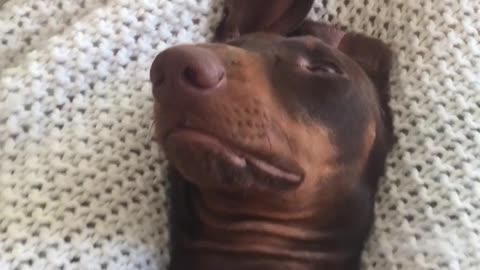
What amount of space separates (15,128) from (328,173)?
0.43 metres

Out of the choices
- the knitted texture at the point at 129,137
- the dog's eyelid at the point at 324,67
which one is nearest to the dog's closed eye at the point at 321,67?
the dog's eyelid at the point at 324,67

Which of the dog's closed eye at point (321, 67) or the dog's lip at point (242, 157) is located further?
the dog's closed eye at point (321, 67)

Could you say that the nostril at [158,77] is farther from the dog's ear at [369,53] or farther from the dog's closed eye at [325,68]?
the dog's ear at [369,53]

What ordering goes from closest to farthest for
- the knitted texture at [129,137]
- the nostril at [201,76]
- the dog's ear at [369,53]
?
the nostril at [201,76] → the knitted texture at [129,137] → the dog's ear at [369,53]

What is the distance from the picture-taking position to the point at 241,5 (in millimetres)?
1531

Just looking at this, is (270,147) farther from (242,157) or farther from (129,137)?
(129,137)

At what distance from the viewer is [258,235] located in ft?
4.46

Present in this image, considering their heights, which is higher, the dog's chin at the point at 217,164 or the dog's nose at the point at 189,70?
the dog's nose at the point at 189,70

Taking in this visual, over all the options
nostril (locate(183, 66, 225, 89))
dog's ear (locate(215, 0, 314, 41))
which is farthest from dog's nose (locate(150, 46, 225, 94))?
dog's ear (locate(215, 0, 314, 41))

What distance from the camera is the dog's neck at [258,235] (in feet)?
4.42

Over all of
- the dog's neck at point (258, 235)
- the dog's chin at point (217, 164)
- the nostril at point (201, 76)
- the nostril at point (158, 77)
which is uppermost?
the nostril at point (201, 76)

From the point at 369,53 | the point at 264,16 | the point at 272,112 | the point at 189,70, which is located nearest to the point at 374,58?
the point at 369,53

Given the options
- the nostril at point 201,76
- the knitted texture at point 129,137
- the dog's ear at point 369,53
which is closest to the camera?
the nostril at point 201,76

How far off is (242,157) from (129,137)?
25 cm
